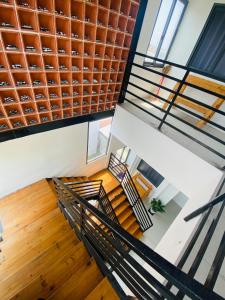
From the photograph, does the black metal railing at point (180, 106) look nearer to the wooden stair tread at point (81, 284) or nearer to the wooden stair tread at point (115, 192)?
the wooden stair tread at point (81, 284)

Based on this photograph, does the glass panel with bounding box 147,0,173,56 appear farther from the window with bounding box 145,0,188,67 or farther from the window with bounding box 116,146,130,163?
the window with bounding box 116,146,130,163

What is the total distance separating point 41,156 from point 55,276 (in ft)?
6.64

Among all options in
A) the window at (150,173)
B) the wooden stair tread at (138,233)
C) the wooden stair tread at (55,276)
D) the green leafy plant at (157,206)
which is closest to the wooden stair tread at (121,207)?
the wooden stair tread at (138,233)

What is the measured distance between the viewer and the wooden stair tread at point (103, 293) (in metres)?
1.15

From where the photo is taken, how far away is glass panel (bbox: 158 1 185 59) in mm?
3158

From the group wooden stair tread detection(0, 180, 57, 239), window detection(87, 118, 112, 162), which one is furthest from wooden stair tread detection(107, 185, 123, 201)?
wooden stair tread detection(0, 180, 57, 239)

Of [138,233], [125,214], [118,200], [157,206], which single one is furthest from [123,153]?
[138,233]

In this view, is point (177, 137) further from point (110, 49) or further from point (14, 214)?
point (14, 214)

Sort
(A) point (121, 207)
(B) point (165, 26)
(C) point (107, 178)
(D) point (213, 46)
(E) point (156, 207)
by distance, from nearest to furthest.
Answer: (D) point (213, 46) → (B) point (165, 26) → (A) point (121, 207) → (C) point (107, 178) → (E) point (156, 207)

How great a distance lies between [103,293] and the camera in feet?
3.84

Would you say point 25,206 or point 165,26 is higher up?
point 165,26

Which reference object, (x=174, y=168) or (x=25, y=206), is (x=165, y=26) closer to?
(x=174, y=168)

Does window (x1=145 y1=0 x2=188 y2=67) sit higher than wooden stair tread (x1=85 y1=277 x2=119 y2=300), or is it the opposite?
window (x1=145 y1=0 x2=188 y2=67)

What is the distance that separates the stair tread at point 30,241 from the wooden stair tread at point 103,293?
1194 mm
